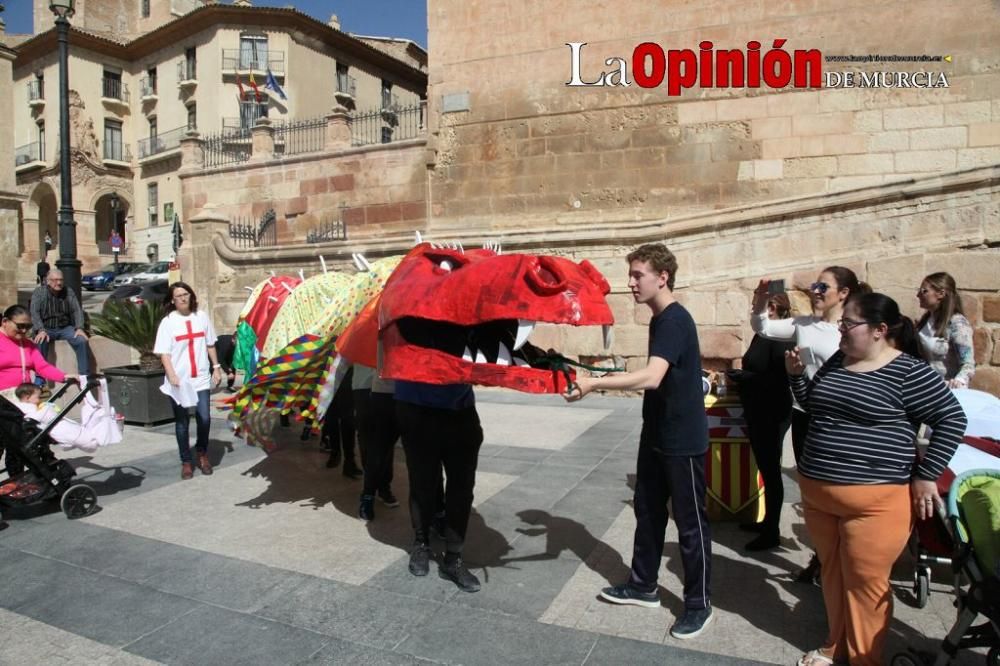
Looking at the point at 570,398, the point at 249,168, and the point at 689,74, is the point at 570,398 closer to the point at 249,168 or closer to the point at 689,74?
the point at 689,74

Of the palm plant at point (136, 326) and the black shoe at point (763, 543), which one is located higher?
the palm plant at point (136, 326)

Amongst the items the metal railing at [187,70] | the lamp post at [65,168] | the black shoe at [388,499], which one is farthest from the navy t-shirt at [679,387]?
the metal railing at [187,70]

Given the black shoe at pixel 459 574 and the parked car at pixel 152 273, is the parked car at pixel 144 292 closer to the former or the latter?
the parked car at pixel 152 273

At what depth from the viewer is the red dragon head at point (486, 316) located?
317cm

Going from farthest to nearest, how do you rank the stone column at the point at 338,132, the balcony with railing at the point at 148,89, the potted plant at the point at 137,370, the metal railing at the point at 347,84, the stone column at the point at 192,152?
the balcony with railing at the point at 148,89, the metal railing at the point at 347,84, the stone column at the point at 192,152, the stone column at the point at 338,132, the potted plant at the point at 137,370

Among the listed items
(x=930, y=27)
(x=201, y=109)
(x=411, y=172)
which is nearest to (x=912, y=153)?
(x=930, y=27)

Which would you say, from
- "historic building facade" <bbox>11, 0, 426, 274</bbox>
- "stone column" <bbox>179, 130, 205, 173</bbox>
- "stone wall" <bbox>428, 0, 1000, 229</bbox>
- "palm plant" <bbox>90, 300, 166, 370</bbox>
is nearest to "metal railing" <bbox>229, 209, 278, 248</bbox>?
"stone column" <bbox>179, 130, 205, 173</bbox>

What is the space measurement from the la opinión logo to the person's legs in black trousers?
1050 centimetres

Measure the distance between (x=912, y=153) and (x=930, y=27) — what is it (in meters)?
2.14

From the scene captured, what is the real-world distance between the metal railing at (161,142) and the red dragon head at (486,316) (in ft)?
145

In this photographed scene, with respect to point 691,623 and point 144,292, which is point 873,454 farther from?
point 144,292

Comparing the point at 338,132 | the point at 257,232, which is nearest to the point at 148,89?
the point at 338,132

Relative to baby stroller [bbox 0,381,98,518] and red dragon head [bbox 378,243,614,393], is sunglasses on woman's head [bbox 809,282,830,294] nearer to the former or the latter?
red dragon head [bbox 378,243,614,393]

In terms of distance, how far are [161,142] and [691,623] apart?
4858 cm
